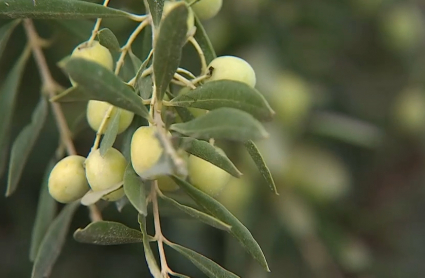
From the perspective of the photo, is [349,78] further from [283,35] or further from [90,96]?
[90,96]

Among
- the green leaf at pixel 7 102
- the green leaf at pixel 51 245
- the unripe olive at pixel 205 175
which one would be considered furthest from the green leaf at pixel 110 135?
the green leaf at pixel 7 102

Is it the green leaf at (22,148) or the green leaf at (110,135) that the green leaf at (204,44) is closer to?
the green leaf at (110,135)

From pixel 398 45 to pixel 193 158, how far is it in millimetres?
1269

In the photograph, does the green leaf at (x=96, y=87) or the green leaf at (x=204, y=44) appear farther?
the green leaf at (x=204, y=44)

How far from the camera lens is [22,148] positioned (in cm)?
86

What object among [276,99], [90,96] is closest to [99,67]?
[90,96]

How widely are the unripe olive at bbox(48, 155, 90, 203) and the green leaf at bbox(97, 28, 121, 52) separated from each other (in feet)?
0.44

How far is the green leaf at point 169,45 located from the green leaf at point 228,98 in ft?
0.11

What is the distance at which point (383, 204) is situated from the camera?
205 centimetres

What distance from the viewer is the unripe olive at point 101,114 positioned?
2.05ft

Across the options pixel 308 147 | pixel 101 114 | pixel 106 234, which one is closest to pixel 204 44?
pixel 101 114

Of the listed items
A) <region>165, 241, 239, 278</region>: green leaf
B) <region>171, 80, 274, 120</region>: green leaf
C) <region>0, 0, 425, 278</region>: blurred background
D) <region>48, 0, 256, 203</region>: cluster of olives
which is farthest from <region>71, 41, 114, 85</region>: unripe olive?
<region>0, 0, 425, 278</region>: blurred background

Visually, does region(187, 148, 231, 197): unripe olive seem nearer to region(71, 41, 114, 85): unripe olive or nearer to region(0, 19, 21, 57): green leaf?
region(71, 41, 114, 85): unripe olive

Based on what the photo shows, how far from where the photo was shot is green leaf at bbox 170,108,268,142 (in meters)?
0.48
